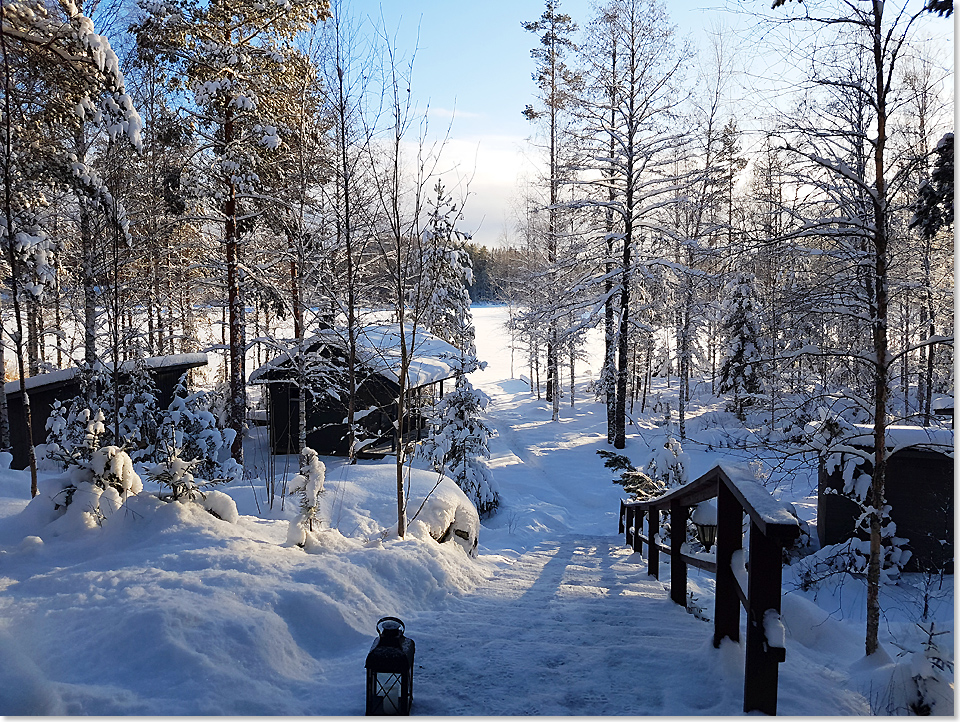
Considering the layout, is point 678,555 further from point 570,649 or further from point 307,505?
Answer: point 307,505

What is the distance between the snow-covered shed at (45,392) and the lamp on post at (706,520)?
32.1 feet

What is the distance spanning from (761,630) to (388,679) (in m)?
1.61

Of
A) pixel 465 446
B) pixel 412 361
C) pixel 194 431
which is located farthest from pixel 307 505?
pixel 412 361

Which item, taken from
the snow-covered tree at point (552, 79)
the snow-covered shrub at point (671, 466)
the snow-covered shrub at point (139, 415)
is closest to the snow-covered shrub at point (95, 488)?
the snow-covered shrub at point (139, 415)

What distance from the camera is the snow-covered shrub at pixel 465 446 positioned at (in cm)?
1222

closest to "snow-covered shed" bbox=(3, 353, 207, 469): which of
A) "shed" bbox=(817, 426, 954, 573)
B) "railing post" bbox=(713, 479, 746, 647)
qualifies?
"railing post" bbox=(713, 479, 746, 647)

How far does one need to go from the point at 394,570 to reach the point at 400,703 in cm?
192

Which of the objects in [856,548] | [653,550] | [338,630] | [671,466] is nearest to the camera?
[338,630]

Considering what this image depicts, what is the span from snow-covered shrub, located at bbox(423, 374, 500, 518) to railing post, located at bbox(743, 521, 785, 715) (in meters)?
9.70

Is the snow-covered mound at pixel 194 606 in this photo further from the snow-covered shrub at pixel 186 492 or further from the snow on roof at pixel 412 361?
the snow on roof at pixel 412 361

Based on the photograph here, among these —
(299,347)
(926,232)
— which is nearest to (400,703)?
(926,232)

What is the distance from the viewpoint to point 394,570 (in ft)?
14.5

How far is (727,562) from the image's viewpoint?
310cm

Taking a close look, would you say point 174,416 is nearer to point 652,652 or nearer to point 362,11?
point 362,11
